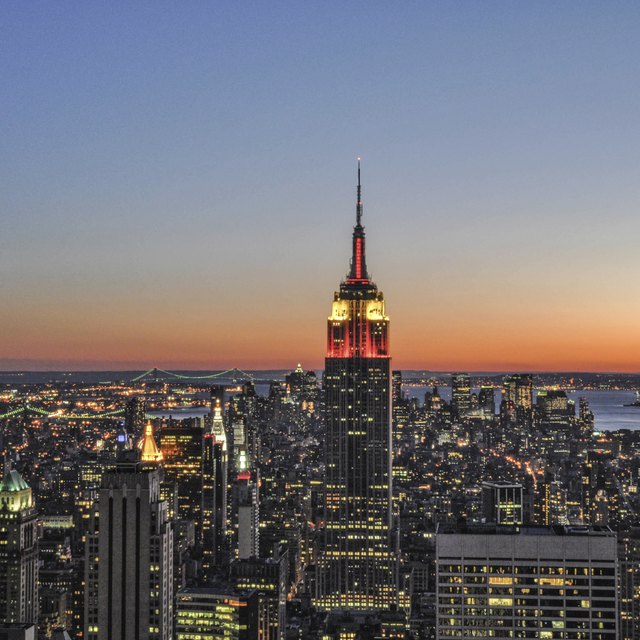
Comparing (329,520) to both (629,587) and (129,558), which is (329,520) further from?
(129,558)

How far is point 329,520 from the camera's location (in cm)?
7569

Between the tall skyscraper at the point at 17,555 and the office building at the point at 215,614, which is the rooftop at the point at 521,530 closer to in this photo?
the office building at the point at 215,614

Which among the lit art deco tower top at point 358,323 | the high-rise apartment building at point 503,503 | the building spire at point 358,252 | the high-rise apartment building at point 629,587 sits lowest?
the high-rise apartment building at point 629,587

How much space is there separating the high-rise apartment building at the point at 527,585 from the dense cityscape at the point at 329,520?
0.06m

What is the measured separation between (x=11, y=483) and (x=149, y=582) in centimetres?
1867

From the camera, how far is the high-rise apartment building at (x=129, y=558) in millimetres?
38469

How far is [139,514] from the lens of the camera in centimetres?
3850

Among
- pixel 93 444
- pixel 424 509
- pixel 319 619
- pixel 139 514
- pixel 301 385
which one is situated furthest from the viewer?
pixel 301 385

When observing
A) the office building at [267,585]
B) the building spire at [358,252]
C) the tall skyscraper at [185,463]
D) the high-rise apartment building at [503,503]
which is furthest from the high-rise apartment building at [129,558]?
the tall skyscraper at [185,463]

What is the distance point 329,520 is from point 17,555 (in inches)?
1067

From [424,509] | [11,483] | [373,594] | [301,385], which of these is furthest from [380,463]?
[301,385]

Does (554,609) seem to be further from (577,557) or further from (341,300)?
(341,300)

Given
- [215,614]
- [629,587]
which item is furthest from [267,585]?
[629,587]

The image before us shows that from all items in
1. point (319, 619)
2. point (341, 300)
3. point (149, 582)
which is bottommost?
point (319, 619)
